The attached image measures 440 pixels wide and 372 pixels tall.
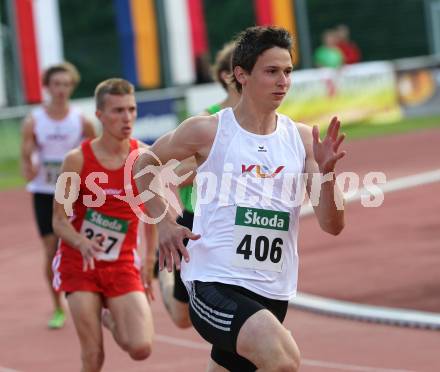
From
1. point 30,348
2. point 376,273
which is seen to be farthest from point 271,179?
point 376,273

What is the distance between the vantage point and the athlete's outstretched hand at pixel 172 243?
17.5 ft

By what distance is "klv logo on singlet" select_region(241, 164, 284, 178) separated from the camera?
213 inches

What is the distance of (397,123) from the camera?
27.1m

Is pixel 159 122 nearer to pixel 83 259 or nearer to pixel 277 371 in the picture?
pixel 83 259

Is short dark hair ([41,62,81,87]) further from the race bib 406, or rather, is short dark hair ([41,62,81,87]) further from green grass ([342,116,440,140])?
green grass ([342,116,440,140])

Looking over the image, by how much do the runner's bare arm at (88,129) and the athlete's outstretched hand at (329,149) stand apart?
506 cm

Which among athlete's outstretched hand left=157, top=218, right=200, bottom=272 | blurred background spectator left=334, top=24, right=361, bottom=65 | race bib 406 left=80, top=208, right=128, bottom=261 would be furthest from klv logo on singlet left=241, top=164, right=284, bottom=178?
blurred background spectator left=334, top=24, right=361, bottom=65

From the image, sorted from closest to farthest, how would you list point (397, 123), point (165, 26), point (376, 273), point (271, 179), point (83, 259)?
point (271, 179) → point (83, 259) → point (376, 273) → point (165, 26) → point (397, 123)

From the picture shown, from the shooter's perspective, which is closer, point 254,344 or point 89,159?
point 254,344

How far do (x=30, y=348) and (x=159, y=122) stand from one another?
13038 mm

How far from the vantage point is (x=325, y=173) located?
5.30 metres

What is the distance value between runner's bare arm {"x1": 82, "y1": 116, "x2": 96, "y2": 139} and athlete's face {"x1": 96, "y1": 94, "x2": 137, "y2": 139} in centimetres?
295

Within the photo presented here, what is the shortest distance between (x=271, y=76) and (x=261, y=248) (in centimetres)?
78

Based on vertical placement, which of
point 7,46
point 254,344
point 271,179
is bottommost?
point 254,344
